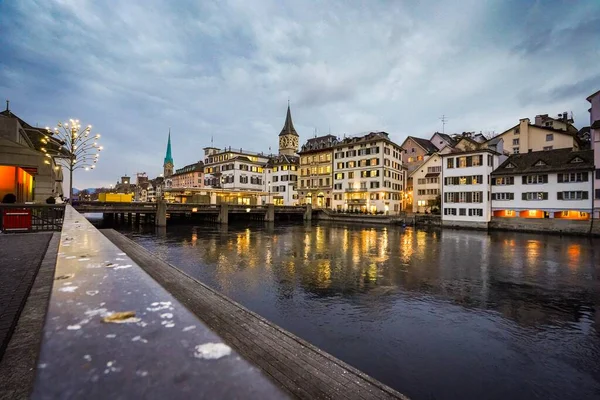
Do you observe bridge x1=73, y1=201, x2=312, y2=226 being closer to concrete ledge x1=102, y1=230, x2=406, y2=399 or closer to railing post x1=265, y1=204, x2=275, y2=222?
railing post x1=265, y1=204, x2=275, y2=222

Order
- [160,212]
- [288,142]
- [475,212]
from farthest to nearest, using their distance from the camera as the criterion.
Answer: [288,142] → [475,212] → [160,212]

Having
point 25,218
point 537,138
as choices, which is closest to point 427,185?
point 537,138

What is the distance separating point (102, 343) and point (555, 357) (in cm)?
1298

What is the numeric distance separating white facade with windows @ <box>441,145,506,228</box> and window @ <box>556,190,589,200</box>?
939cm

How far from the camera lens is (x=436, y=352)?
10.1 m

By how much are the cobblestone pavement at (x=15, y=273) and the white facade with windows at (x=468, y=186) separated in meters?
56.2

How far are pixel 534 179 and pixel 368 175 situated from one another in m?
31.4

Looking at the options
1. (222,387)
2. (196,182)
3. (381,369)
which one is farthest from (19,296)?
(196,182)

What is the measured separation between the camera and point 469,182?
179ft

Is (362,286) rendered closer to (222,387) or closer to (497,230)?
(222,387)

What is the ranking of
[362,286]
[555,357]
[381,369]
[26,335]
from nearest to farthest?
[26,335] < [381,369] < [555,357] < [362,286]

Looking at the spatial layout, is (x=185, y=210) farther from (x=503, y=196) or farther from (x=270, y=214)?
(x=503, y=196)

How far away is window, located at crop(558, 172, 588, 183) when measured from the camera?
44594mm

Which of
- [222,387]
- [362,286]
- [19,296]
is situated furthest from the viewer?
[362,286]
